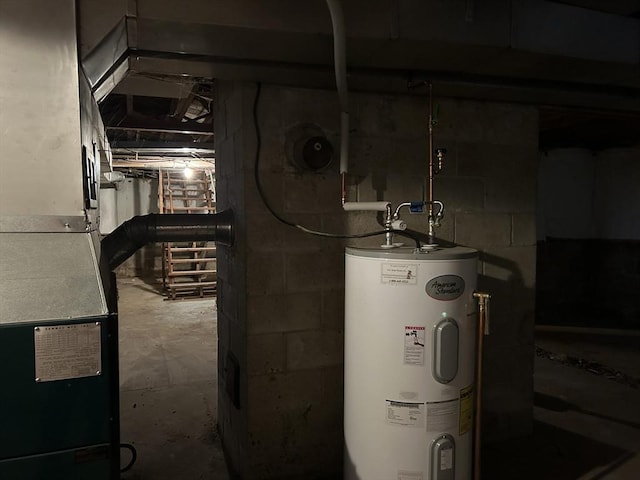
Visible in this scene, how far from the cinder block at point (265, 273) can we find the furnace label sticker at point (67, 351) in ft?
2.73

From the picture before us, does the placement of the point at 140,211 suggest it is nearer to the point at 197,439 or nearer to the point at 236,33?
the point at 197,439

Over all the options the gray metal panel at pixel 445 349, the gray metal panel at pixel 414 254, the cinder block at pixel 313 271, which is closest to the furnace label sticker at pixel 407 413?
the gray metal panel at pixel 445 349

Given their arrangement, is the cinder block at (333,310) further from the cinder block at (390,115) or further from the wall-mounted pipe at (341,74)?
the cinder block at (390,115)

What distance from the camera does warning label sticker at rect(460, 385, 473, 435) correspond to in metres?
1.71

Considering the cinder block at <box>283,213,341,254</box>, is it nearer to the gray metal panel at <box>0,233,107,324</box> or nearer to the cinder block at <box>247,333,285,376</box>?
the cinder block at <box>247,333,285,376</box>

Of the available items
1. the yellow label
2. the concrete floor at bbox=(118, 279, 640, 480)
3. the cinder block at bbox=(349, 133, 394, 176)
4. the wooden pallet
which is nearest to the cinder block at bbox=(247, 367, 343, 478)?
the concrete floor at bbox=(118, 279, 640, 480)

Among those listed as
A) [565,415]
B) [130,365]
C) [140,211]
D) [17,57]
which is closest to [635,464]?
[565,415]

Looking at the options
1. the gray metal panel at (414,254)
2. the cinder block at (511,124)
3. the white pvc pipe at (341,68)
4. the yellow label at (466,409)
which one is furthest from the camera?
the cinder block at (511,124)

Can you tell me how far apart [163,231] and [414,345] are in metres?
1.27

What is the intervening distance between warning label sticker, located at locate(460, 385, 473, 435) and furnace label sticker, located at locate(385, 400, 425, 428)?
0.18m

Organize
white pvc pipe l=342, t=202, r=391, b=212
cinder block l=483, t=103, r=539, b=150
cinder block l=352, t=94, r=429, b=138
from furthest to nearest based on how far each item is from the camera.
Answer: cinder block l=483, t=103, r=539, b=150 → cinder block l=352, t=94, r=429, b=138 → white pvc pipe l=342, t=202, r=391, b=212

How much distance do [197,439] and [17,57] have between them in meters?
2.18

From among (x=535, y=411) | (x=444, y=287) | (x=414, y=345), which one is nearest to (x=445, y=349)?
(x=414, y=345)

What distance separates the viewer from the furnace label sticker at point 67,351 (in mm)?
1202
